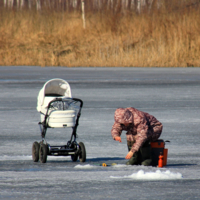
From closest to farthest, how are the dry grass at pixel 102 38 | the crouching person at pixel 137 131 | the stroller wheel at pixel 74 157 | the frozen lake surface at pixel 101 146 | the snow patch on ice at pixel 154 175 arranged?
the frozen lake surface at pixel 101 146 → the snow patch on ice at pixel 154 175 → the crouching person at pixel 137 131 → the stroller wheel at pixel 74 157 → the dry grass at pixel 102 38

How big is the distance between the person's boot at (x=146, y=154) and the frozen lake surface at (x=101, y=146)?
251mm

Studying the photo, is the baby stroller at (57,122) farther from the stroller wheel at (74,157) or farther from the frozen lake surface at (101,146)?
the frozen lake surface at (101,146)

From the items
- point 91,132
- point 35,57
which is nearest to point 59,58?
point 35,57

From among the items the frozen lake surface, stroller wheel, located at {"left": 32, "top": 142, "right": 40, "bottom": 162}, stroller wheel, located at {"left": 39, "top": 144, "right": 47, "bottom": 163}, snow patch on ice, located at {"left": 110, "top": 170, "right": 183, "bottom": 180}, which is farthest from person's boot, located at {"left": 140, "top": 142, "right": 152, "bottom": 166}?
stroller wheel, located at {"left": 32, "top": 142, "right": 40, "bottom": 162}

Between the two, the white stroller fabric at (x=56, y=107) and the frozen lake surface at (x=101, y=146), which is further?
the white stroller fabric at (x=56, y=107)

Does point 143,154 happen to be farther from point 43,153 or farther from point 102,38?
point 102,38

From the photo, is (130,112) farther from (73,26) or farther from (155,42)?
(73,26)

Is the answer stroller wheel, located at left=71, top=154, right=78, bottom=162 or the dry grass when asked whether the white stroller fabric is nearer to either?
stroller wheel, located at left=71, top=154, right=78, bottom=162

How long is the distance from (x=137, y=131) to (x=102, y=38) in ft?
71.2

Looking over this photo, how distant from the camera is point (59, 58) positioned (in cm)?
2688

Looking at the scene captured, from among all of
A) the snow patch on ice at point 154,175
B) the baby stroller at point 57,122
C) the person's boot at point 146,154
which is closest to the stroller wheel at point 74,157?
the baby stroller at point 57,122

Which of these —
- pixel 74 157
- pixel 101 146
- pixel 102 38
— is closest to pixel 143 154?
pixel 74 157

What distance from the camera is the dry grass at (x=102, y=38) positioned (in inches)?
963

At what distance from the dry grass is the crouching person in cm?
1729
